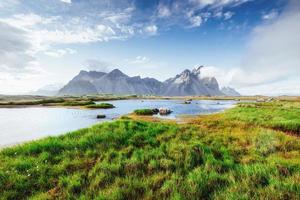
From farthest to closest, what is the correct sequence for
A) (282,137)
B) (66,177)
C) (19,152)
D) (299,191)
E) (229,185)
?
(282,137), (19,152), (66,177), (229,185), (299,191)

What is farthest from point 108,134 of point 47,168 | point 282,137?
point 282,137

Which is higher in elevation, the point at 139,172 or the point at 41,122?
the point at 139,172

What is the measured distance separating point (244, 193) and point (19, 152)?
432 inches

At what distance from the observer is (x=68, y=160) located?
10445mm

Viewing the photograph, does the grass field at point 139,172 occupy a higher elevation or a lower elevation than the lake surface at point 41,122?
higher

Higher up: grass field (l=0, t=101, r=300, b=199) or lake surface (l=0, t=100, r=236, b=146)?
grass field (l=0, t=101, r=300, b=199)

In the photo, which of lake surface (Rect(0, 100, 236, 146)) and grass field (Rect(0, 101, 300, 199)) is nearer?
grass field (Rect(0, 101, 300, 199))

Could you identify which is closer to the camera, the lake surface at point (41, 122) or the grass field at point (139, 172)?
the grass field at point (139, 172)

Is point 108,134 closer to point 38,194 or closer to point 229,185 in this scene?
point 38,194

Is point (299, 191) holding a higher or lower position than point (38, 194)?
higher

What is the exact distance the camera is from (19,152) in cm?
1173

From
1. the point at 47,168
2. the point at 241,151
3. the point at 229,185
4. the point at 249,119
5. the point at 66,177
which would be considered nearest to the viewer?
the point at 229,185

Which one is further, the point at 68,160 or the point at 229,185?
the point at 68,160

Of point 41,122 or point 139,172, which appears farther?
point 41,122
